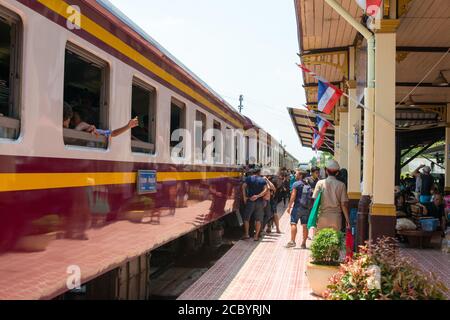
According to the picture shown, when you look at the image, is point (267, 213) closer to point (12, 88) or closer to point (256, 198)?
point (256, 198)

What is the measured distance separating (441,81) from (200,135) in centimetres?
795

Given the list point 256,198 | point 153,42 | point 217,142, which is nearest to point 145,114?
point 153,42

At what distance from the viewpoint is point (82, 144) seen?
4.12 meters

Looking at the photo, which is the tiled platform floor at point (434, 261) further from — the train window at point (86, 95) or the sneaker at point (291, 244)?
the train window at point (86, 95)

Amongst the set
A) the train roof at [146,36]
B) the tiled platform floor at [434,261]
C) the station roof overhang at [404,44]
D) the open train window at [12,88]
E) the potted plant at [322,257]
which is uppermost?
the station roof overhang at [404,44]

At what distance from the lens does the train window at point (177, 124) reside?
6650mm

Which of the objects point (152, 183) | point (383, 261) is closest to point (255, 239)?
point (152, 183)

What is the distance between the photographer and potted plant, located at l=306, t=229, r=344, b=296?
20.0 ft

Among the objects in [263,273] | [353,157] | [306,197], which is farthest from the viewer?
[353,157]

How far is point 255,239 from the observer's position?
1112cm

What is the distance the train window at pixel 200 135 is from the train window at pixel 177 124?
652 millimetres

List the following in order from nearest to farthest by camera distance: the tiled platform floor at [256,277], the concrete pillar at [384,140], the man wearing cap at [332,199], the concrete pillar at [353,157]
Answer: the tiled platform floor at [256,277]
the concrete pillar at [384,140]
the man wearing cap at [332,199]
the concrete pillar at [353,157]

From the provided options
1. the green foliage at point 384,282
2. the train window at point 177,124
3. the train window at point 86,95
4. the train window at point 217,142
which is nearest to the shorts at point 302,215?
the train window at point 217,142

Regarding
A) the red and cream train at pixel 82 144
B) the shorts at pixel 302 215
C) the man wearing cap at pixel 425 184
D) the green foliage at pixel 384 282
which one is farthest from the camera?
the man wearing cap at pixel 425 184
